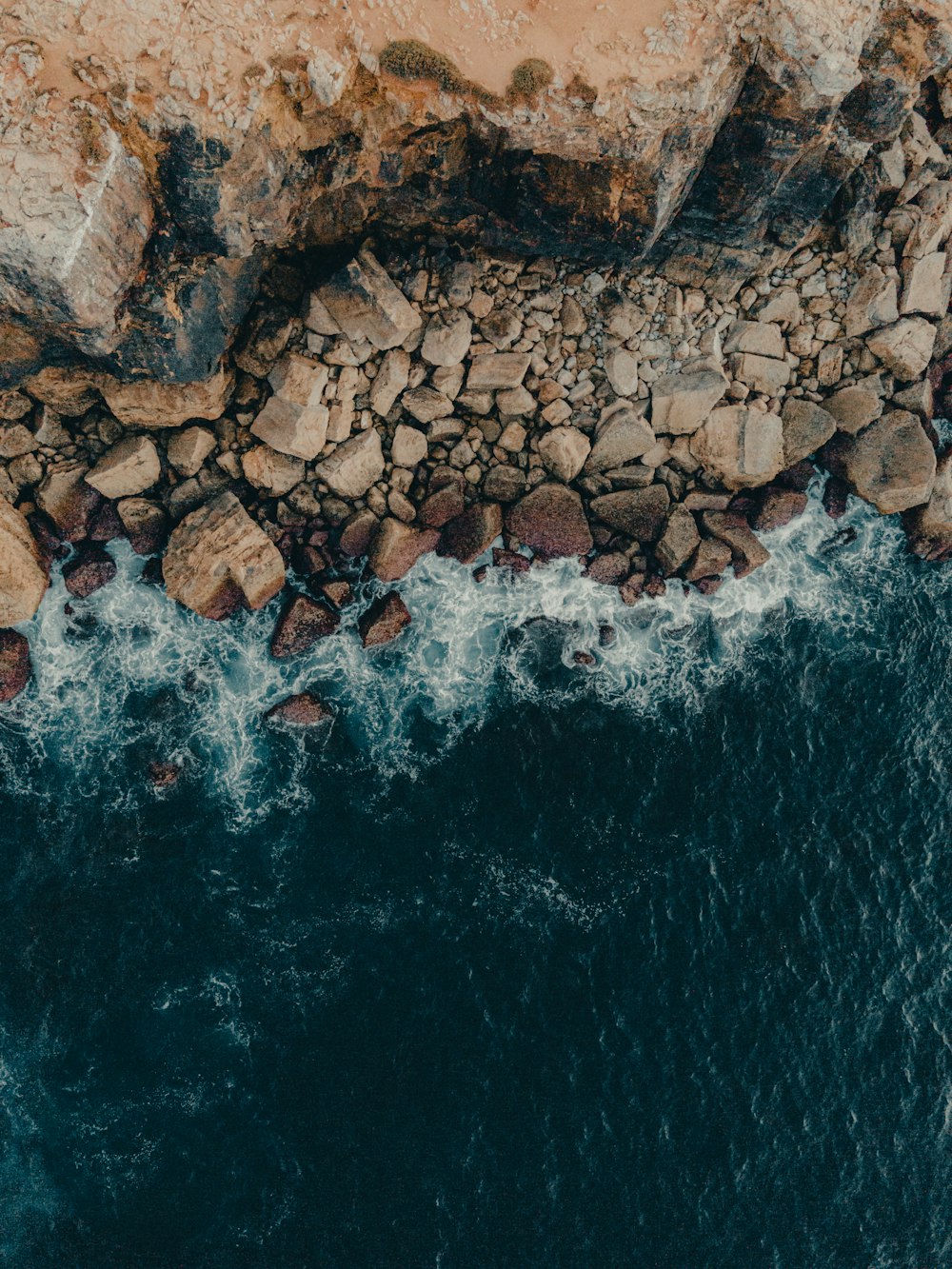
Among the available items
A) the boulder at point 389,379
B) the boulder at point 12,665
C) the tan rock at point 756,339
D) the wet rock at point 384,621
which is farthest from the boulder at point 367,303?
the boulder at point 12,665

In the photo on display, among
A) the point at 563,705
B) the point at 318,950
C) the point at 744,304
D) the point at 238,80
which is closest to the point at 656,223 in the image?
the point at 744,304

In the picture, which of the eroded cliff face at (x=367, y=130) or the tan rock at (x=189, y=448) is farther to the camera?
the tan rock at (x=189, y=448)

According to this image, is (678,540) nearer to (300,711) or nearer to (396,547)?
(396,547)

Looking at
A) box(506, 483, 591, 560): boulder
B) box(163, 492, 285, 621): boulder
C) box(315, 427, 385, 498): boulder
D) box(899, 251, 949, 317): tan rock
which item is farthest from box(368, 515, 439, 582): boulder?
box(899, 251, 949, 317): tan rock

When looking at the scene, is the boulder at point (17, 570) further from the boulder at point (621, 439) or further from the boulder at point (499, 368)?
the boulder at point (621, 439)

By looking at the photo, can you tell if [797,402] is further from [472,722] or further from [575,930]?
[575,930]

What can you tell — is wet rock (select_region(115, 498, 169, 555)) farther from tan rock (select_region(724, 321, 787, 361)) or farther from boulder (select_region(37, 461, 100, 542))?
tan rock (select_region(724, 321, 787, 361))
